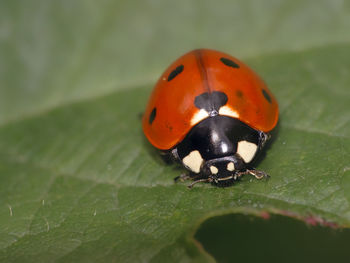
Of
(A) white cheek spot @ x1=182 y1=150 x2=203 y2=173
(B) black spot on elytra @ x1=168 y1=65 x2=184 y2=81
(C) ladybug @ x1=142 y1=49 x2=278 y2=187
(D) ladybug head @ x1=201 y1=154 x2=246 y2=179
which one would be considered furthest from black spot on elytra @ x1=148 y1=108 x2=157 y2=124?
(D) ladybug head @ x1=201 y1=154 x2=246 y2=179

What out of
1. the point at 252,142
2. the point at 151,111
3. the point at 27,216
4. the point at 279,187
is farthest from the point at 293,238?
the point at 27,216

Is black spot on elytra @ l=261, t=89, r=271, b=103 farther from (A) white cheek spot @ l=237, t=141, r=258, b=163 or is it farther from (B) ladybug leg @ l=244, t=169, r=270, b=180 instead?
(B) ladybug leg @ l=244, t=169, r=270, b=180

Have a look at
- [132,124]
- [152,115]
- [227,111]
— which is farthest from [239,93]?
[132,124]

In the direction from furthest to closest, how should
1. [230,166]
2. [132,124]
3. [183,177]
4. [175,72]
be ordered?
[132,124], [175,72], [183,177], [230,166]

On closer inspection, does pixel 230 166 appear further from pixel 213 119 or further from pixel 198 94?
pixel 198 94

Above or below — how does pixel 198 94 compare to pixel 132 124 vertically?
above

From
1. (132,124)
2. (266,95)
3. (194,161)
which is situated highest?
(266,95)

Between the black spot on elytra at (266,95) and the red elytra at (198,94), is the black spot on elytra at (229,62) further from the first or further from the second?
the black spot on elytra at (266,95)
